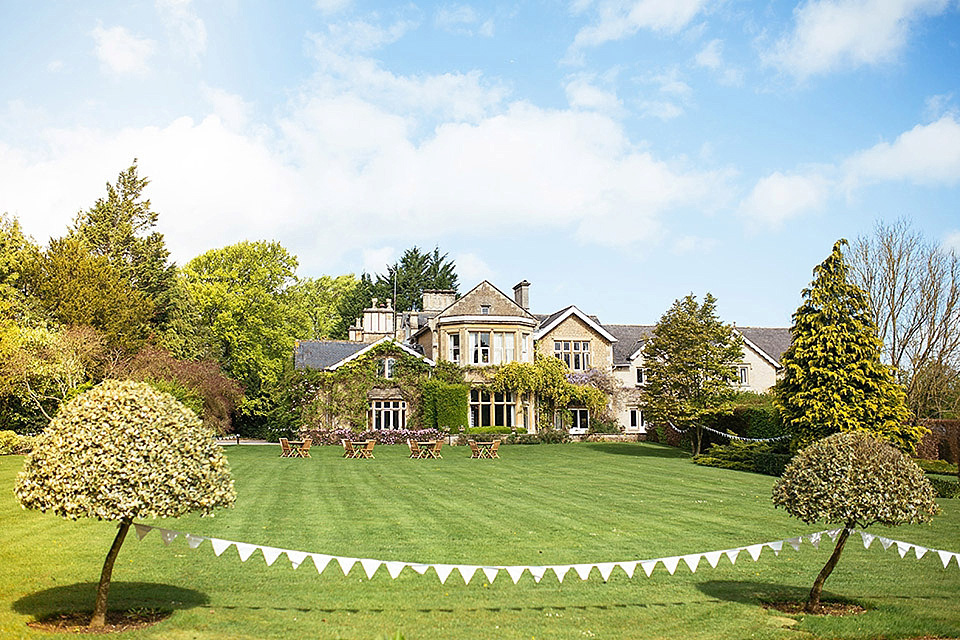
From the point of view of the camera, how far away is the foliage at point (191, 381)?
30641 mm

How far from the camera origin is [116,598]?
865 cm

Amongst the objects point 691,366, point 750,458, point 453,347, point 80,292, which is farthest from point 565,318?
point 80,292

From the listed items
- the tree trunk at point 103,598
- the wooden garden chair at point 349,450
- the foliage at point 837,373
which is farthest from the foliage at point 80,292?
the tree trunk at point 103,598

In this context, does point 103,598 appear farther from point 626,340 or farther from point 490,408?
point 626,340

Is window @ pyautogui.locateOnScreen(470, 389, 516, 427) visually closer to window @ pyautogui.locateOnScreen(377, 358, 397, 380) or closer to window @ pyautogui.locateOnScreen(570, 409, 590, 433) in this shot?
window @ pyautogui.locateOnScreen(570, 409, 590, 433)

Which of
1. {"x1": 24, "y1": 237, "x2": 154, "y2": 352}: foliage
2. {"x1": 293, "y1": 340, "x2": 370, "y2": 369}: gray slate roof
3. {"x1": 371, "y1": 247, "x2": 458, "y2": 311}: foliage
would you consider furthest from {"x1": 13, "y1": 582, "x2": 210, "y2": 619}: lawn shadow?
{"x1": 371, "y1": 247, "x2": 458, "y2": 311}: foliage

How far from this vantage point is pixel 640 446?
40.1 metres

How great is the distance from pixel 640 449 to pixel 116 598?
3188cm

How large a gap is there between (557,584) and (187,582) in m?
4.45

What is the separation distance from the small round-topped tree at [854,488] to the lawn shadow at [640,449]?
2571 centimetres

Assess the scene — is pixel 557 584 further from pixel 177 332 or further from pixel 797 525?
pixel 177 332

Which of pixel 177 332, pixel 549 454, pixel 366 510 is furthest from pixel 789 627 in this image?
pixel 177 332

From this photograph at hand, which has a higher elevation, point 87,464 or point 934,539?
point 87,464

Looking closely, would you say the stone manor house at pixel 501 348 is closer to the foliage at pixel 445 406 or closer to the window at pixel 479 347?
the window at pixel 479 347
